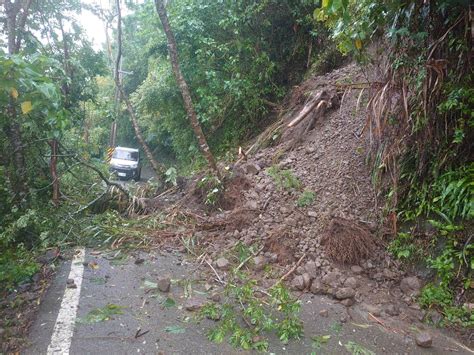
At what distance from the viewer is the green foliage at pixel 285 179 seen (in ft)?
18.6

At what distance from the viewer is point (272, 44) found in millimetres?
9734

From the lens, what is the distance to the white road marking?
2.99 m

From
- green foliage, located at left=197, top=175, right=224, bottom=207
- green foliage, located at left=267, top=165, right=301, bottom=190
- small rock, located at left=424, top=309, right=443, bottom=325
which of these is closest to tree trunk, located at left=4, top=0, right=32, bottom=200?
green foliage, located at left=197, top=175, right=224, bottom=207

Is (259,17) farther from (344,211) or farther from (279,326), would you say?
(279,326)

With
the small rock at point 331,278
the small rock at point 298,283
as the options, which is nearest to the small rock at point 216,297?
the small rock at point 298,283

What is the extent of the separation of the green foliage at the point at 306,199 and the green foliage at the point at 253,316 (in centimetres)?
155

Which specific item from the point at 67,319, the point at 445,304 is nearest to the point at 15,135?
the point at 67,319

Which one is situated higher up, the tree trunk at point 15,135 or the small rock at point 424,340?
the tree trunk at point 15,135

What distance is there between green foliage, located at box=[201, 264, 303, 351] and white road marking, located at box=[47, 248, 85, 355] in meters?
1.21

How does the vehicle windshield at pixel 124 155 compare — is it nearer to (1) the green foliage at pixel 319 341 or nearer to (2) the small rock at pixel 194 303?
(2) the small rock at pixel 194 303

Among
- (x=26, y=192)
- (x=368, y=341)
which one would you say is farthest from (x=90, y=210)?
(x=368, y=341)

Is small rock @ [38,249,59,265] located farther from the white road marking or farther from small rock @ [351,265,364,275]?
small rock @ [351,265,364,275]

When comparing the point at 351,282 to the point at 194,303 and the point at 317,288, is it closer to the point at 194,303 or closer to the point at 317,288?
the point at 317,288

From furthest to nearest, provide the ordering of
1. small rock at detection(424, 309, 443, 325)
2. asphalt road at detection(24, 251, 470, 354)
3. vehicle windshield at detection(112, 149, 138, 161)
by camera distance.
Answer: vehicle windshield at detection(112, 149, 138, 161) < small rock at detection(424, 309, 443, 325) < asphalt road at detection(24, 251, 470, 354)
